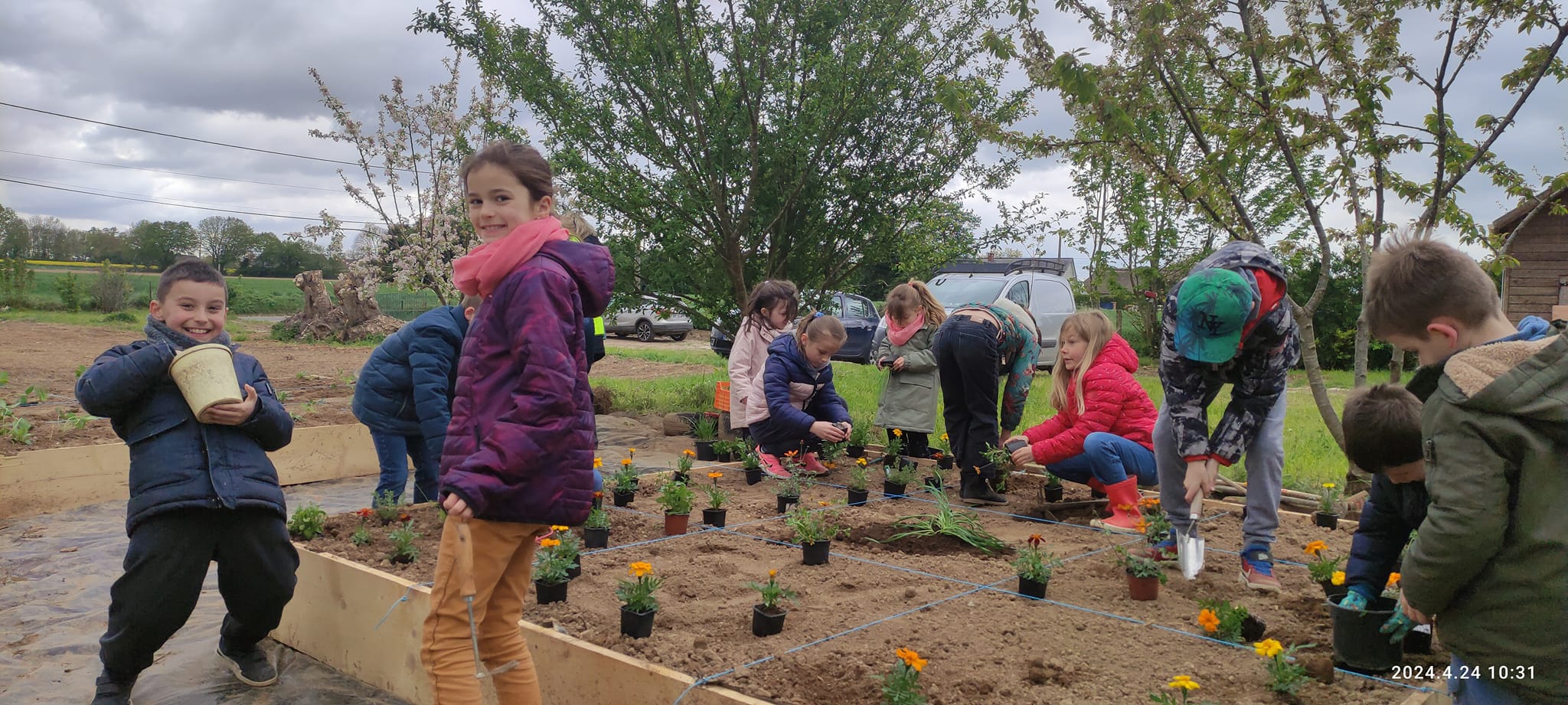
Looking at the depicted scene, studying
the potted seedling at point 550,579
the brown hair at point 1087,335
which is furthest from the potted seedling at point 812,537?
the brown hair at point 1087,335

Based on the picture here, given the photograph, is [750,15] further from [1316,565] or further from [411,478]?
[1316,565]

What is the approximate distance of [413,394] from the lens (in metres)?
4.62

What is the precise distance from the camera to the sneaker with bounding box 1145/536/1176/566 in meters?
3.79

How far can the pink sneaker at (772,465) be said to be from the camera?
5965 mm

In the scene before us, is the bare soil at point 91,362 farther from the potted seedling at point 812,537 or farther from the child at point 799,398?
the potted seedling at point 812,537

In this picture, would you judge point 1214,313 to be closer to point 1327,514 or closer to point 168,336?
point 1327,514

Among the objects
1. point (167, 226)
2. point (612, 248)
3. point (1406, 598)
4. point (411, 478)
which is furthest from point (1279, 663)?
point (167, 226)

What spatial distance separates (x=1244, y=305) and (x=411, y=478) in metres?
5.63

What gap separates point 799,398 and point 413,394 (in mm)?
2422

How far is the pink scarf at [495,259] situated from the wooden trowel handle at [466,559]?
57 centimetres

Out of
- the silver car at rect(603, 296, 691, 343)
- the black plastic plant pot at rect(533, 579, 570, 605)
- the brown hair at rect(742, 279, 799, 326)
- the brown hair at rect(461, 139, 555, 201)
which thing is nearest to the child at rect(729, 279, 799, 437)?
the brown hair at rect(742, 279, 799, 326)

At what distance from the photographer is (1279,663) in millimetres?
2463

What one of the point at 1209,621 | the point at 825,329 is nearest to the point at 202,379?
the point at 1209,621

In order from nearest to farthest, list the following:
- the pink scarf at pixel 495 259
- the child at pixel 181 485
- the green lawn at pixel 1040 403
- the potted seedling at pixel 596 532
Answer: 1. the pink scarf at pixel 495 259
2. the child at pixel 181 485
3. the potted seedling at pixel 596 532
4. the green lawn at pixel 1040 403
